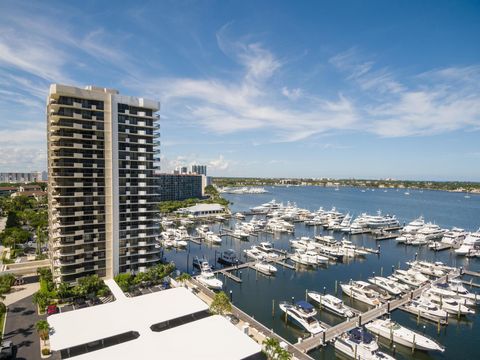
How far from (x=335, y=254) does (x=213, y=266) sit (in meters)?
32.5

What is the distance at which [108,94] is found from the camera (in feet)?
162

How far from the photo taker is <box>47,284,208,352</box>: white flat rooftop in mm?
31253

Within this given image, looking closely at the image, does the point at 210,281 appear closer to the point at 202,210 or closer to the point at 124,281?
the point at 124,281

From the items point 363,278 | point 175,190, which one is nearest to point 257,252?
point 363,278

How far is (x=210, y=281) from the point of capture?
5588cm

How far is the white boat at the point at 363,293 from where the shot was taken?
5131 cm

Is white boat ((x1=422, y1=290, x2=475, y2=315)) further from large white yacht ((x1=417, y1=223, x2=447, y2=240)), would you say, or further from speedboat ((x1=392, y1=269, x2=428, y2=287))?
large white yacht ((x1=417, y1=223, x2=447, y2=240))

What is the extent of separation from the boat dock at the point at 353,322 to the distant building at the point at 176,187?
148020 mm

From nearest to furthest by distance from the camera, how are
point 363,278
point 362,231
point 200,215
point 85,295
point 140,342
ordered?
point 140,342 < point 85,295 < point 363,278 < point 362,231 < point 200,215

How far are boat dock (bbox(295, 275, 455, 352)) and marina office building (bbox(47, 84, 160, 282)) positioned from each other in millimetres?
30019

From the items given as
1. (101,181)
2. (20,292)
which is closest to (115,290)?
(101,181)

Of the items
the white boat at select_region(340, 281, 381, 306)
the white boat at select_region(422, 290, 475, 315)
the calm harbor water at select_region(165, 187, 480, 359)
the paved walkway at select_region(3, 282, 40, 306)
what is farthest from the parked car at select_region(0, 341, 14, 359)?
the white boat at select_region(422, 290, 475, 315)

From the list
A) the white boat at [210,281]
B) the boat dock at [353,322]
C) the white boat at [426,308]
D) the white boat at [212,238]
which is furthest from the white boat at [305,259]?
the white boat at [212,238]

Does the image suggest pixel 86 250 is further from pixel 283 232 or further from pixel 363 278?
pixel 283 232
